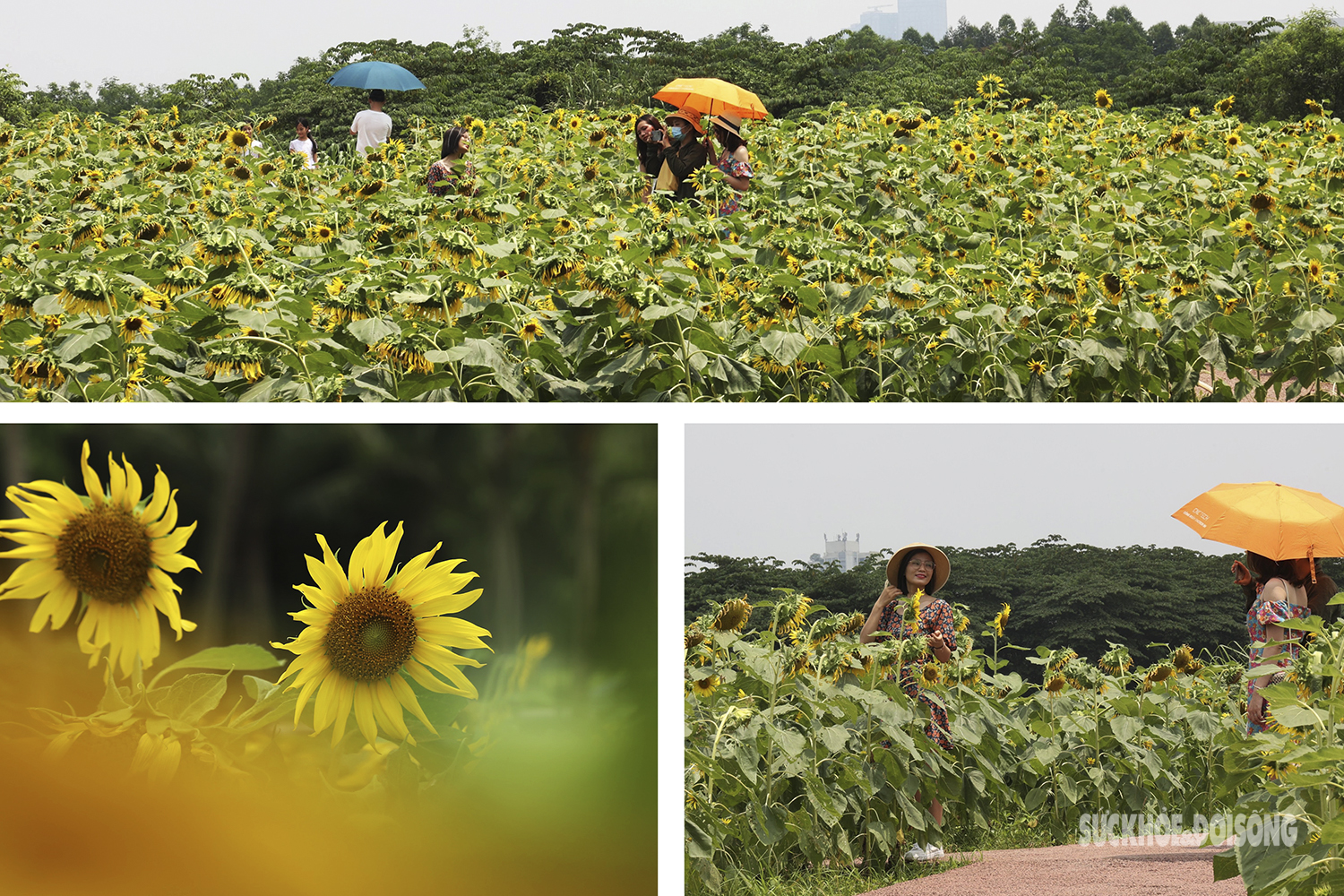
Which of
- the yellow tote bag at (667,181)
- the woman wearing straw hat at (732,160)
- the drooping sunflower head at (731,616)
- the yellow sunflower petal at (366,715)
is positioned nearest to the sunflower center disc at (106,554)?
the yellow sunflower petal at (366,715)

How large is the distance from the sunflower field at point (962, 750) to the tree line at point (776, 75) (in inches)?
700

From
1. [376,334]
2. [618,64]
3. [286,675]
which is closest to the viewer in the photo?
[286,675]

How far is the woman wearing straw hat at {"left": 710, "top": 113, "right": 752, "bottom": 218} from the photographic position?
6.82 metres

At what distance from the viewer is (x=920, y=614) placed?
3209 mm

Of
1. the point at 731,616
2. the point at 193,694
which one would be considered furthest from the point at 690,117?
the point at 193,694

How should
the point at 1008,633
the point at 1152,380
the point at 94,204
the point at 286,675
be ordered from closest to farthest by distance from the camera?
the point at 286,675, the point at 1152,380, the point at 94,204, the point at 1008,633

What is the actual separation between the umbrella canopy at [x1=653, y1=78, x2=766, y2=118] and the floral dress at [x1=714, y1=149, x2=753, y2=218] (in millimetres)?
351

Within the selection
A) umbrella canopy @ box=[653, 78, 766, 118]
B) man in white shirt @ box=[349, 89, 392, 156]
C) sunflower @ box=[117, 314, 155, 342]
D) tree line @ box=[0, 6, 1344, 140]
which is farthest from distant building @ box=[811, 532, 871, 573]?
tree line @ box=[0, 6, 1344, 140]

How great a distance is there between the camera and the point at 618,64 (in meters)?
26.2

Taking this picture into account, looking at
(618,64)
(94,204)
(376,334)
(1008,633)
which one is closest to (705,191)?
(376,334)

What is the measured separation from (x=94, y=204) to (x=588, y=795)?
5961 millimetres

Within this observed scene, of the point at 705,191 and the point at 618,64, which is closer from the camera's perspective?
the point at 705,191

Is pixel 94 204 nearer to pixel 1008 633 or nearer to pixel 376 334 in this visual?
pixel 376 334

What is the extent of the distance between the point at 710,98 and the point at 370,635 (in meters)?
6.22
